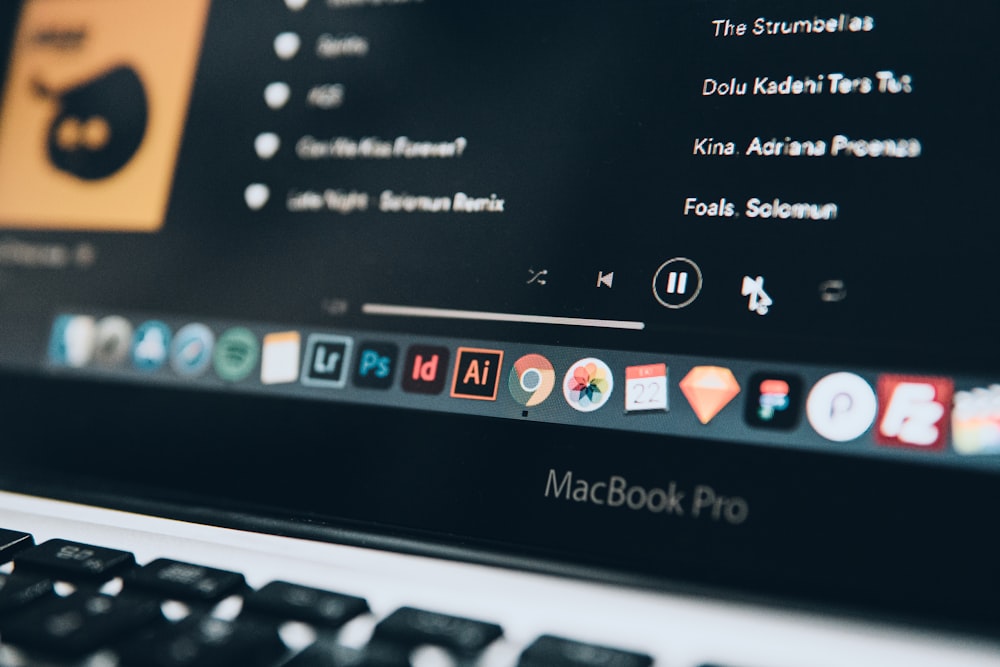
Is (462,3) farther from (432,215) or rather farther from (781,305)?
(781,305)

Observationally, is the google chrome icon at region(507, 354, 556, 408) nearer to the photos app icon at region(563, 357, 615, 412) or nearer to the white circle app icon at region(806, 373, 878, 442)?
the photos app icon at region(563, 357, 615, 412)

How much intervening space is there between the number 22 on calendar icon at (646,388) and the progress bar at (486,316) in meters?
0.03

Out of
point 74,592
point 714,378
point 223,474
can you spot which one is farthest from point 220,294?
point 714,378

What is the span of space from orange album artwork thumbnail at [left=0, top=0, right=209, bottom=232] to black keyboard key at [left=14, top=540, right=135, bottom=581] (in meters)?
0.29

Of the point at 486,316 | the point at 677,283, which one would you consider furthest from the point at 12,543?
the point at 677,283

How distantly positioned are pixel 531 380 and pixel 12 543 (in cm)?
31

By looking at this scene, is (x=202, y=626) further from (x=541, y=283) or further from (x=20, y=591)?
(x=541, y=283)

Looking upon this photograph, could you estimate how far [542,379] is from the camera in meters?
0.49

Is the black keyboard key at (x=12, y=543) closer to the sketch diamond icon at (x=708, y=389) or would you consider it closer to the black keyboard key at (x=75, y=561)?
the black keyboard key at (x=75, y=561)

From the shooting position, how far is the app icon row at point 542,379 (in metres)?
0.41

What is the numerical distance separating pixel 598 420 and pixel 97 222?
1.49 feet

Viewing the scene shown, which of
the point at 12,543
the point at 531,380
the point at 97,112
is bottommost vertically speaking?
the point at 12,543

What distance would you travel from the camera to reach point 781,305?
0.45 m

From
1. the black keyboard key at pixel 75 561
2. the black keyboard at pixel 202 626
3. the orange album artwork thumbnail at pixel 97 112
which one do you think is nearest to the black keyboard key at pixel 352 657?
the black keyboard at pixel 202 626
